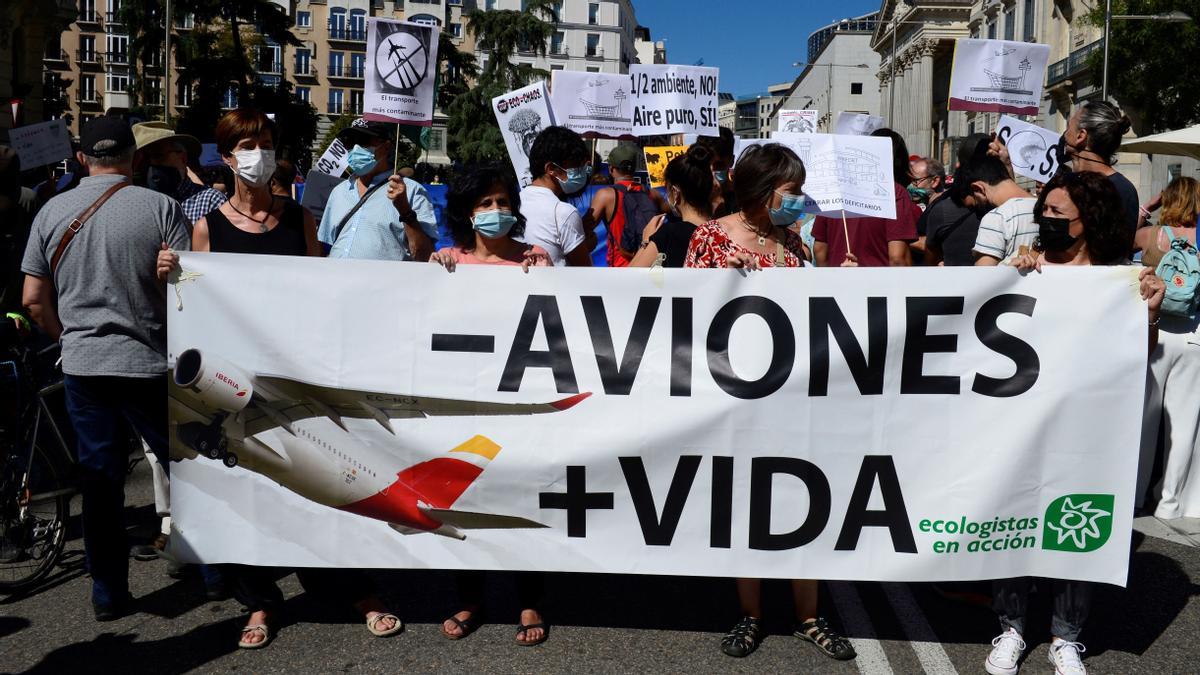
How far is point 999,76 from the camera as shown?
896 cm

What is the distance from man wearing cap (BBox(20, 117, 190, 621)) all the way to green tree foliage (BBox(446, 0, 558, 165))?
59190 mm

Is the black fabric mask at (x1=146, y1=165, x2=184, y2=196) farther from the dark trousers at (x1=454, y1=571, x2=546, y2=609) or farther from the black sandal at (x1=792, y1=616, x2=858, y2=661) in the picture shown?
the black sandal at (x1=792, y1=616, x2=858, y2=661)

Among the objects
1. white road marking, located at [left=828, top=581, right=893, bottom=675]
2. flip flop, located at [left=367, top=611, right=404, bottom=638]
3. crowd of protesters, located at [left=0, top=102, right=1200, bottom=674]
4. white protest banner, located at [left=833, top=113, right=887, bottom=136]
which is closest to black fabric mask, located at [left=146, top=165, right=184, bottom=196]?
crowd of protesters, located at [left=0, top=102, right=1200, bottom=674]

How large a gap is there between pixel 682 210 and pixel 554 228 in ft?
3.11

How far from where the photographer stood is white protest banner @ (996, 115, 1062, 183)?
7.85 meters

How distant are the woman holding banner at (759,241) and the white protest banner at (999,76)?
187 inches

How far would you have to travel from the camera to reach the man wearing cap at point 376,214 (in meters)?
5.27

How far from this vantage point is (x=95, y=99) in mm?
97750

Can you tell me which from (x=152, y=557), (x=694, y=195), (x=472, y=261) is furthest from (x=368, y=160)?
(x=152, y=557)

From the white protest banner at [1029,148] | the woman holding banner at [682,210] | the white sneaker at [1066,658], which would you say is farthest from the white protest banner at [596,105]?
the white sneaker at [1066,658]

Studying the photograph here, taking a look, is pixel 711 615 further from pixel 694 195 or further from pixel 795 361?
pixel 694 195

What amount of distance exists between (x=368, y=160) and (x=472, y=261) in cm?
117

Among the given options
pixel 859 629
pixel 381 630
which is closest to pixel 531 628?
pixel 381 630

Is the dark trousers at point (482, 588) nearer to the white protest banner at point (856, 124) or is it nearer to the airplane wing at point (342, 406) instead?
the airplane wing at point (342, 406)
